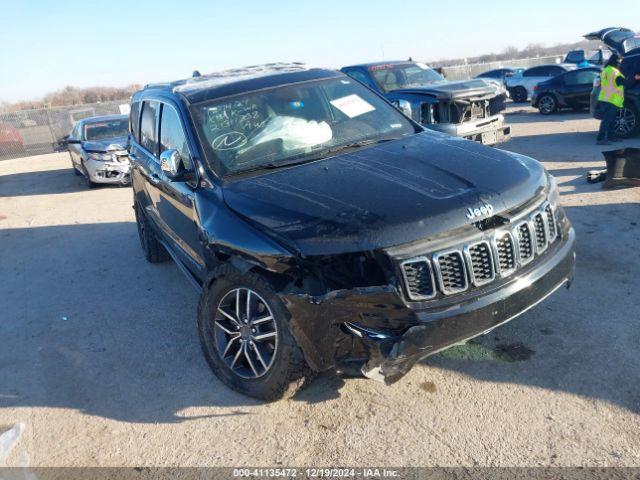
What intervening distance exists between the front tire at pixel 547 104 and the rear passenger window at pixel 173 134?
14474 millimetres

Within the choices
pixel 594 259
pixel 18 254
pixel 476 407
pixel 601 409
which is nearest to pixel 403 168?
pixel 476 407

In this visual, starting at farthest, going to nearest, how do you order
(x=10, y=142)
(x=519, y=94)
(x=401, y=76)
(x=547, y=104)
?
(x=10, y=142) → (x=519, y=94) → (x=547, y=104) → (x=401, y=76)

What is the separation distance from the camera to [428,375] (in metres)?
3.47

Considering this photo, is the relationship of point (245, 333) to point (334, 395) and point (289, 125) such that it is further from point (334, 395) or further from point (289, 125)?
point (289, 125)

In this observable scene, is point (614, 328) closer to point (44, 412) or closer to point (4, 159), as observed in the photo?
point (44, 412)

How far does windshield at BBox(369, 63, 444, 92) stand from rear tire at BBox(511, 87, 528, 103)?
462 inches

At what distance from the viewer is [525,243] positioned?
120 inches

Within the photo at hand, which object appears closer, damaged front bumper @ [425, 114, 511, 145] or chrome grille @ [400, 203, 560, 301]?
chrome grille @ [400, 203, 560, 301]

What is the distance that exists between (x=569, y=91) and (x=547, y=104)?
0.72 meters

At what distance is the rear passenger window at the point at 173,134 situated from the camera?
157 inches

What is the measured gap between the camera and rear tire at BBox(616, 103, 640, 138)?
34.3 feet

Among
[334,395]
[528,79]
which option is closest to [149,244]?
[334,395]

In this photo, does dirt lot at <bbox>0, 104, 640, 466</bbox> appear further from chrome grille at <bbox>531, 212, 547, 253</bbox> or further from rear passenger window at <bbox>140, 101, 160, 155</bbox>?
rear passenger window at <bbox>140, 101, 160, 155</bbox>

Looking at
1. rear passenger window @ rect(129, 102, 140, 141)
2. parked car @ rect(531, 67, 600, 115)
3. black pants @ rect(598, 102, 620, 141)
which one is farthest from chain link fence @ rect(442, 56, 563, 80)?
rear passenger window @ rect(129, 102, 140, 141)
